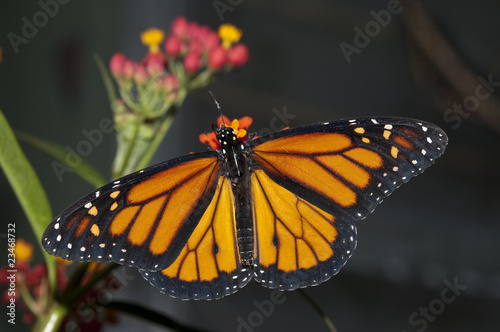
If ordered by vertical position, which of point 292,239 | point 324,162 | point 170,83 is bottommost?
point 292,239

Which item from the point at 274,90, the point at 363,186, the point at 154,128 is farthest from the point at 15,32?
the point at 363,186

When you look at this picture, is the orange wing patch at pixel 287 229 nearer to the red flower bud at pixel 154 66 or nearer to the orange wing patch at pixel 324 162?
the orange wing patch at pixel 324 162

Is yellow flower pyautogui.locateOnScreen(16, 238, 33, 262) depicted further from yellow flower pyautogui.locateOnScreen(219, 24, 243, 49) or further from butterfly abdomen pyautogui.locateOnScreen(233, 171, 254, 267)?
yellow flower pyautogui.locateOnScreen(219, 24, 243, 49)

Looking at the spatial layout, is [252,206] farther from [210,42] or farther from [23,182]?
[210,42]

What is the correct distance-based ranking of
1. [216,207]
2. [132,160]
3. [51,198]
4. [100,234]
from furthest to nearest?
[51,198]
[132,160]
[216,207]
[100,234]

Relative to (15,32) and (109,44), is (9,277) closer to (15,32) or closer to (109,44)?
(15,32)

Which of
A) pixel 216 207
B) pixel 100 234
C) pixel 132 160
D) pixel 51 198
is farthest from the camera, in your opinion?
pixel 51 198

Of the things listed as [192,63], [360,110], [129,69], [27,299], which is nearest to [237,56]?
[192,63]
